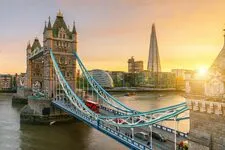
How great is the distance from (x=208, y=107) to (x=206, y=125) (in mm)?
865

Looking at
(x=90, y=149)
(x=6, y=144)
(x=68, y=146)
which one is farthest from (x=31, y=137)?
(x=90, y=149)

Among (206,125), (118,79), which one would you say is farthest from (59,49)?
(118,79)

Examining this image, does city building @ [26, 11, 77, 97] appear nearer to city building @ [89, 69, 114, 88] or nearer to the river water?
the river water

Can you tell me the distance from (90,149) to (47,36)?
22.9 meters

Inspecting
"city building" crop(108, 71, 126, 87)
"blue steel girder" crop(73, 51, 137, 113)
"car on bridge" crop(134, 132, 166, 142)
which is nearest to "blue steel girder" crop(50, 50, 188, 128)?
"car on bridge" crop(134, 132, 166, 142)

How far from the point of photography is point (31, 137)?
31.7 meters

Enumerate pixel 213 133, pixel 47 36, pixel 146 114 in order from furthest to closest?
1. pixel 47 36
2. pixel 146 114
3. pixel 213 133

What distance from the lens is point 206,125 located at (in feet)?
40.3

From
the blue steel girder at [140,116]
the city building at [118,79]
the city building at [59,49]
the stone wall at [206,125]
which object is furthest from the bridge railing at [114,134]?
the city building at [118,79]

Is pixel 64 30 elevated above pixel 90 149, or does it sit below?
above

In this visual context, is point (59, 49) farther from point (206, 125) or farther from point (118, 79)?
point (118, 79)

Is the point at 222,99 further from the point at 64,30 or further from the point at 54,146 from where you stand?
the point at 64,30

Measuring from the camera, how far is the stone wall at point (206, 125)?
11.7 meters

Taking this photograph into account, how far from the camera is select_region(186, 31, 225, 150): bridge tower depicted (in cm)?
1166
